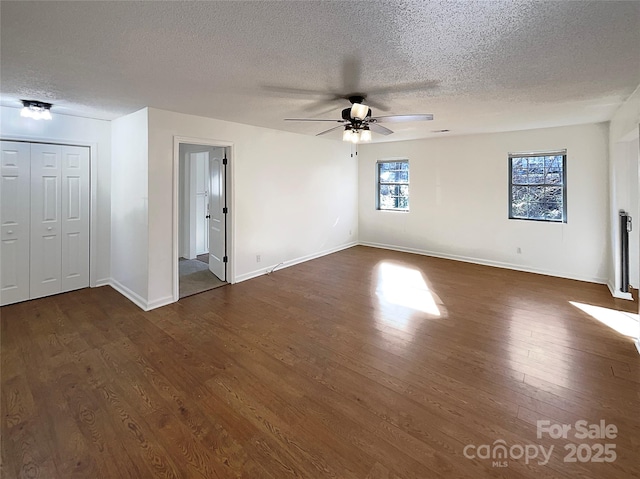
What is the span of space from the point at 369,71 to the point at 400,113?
1684 millimetres

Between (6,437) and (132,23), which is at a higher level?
(132,23)

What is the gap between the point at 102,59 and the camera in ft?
7.74

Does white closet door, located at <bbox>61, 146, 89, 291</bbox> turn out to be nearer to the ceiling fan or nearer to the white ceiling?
the white ceiling

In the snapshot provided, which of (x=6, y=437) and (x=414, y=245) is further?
(x=414, y=245)

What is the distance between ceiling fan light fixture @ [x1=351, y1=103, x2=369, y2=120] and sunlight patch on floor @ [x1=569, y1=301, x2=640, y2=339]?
3.54 meters

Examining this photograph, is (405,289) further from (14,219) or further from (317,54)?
(14,219)

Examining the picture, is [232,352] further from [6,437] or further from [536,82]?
[536,82]

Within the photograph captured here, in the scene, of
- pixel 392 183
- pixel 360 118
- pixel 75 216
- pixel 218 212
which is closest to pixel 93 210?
pixel 75 216

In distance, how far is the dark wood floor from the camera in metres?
1.76

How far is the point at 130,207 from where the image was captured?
13.9ft

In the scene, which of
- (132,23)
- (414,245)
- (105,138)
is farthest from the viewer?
(414,245)

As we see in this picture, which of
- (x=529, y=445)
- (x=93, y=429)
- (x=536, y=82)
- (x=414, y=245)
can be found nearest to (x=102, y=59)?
(x=93, y=429)

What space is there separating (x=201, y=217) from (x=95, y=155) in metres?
2.69

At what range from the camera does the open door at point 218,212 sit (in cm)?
487
